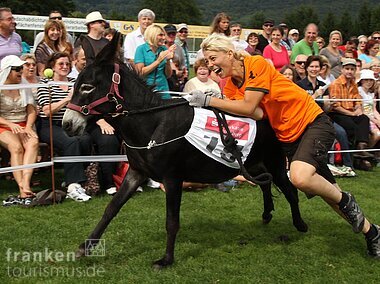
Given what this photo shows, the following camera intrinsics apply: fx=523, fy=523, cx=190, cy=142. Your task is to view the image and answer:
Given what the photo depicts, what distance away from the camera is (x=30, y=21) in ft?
87.8

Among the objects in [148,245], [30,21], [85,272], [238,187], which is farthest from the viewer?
[30,21]

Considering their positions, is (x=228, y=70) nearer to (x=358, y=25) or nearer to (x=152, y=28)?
(x=152, y=28)

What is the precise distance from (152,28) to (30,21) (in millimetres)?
20601

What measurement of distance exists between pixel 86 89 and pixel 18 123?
2.99m

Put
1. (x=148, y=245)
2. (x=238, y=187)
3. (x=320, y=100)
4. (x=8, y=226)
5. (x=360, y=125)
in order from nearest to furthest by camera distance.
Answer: (x=148, y=245)
(x=8, y=226)
(x=238, y=187)
(x=320, y=100)
(x=360, y=125)

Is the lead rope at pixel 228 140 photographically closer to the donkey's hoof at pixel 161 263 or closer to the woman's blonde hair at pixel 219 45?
the woman's blonde hair at pixel 219 45

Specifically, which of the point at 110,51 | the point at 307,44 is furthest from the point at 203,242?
the point at 307,44

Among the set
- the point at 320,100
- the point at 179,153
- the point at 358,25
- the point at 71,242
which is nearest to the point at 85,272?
the point at 71,242

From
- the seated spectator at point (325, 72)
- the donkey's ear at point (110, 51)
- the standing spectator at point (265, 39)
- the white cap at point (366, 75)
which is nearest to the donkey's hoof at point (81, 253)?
the donkey's ear at point (110, 51)

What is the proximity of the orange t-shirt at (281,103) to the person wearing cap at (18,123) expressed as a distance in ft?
10.7

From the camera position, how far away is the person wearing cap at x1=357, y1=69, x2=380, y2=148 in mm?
9992

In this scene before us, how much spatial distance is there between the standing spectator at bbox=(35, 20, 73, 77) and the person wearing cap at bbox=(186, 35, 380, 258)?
4.27 meters

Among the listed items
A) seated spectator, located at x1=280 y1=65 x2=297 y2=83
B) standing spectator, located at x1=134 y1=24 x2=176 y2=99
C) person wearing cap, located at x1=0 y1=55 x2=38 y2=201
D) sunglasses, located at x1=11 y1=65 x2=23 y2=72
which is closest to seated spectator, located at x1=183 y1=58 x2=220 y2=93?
standing spectator, located at x1=134 y1=24 x2=176 y2=99

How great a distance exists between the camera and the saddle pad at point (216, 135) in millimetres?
4793
